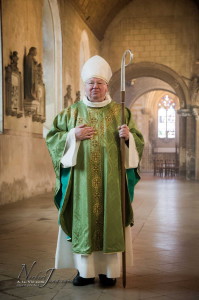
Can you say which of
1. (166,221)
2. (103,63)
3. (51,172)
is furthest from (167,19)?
(103,63)

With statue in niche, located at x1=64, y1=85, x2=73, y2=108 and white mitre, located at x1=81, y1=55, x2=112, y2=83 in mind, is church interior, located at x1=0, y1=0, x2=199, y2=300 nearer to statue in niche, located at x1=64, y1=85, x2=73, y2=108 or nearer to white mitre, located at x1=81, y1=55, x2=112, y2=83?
statue in niche, located at x1=64, y1=85, x2=73, y2=108

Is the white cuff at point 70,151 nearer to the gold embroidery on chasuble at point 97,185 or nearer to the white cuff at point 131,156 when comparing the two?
the gold embroidery on chasuble at point 97,185

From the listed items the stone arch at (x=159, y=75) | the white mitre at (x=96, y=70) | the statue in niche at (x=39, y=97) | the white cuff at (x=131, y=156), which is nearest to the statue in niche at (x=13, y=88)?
the statue in niche at (x=39, y=97)

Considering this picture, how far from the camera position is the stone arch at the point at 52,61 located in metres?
13.4

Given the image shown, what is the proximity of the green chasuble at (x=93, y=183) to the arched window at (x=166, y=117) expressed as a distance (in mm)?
29685

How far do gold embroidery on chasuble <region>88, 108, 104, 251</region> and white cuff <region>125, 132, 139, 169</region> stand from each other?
0.78 feet

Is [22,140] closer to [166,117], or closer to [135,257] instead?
[135,257]

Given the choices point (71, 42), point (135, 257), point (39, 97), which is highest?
point (71, 42)

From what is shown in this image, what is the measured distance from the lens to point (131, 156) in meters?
3.72

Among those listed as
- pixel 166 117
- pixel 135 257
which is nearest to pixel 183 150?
pixel 166 117

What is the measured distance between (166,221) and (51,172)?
5.91 meters

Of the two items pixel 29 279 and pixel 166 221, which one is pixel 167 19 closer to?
pixel 166 221

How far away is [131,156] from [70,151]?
1.74 ft

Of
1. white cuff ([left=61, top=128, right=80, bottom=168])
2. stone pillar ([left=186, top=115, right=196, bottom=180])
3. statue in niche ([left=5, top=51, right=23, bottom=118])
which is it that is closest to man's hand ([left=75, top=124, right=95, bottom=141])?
white cuff ([left=61, top=128, right=80, bottom=168])
